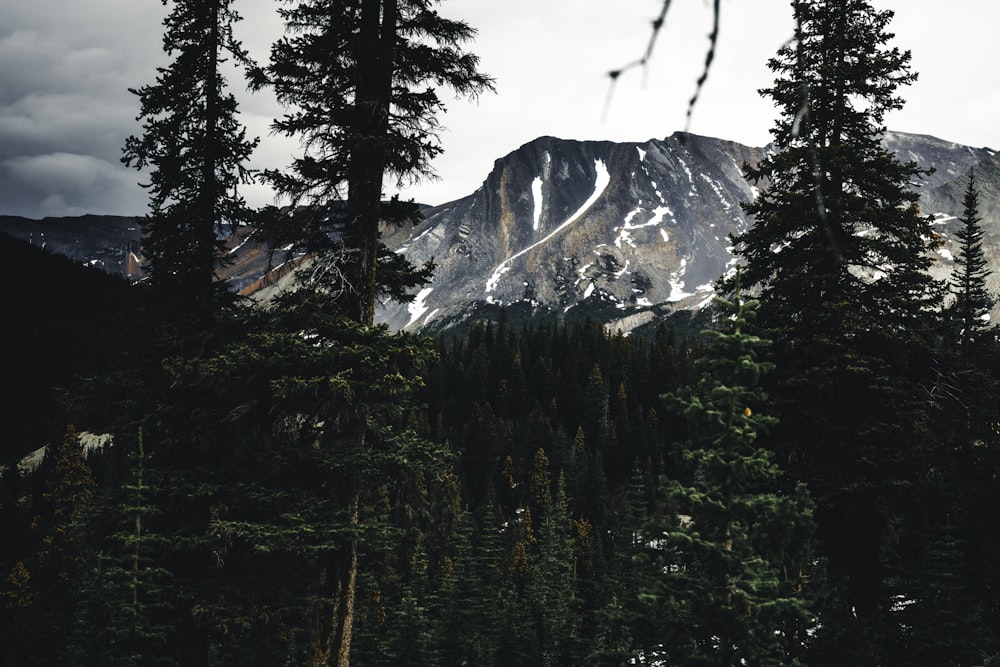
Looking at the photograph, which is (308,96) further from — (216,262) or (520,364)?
(520,364)

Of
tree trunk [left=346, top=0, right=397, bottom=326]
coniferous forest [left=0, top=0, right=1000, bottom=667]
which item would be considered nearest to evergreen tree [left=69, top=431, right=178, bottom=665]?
coniferous forest [left=0, top=0, right=1000, bottom=667]

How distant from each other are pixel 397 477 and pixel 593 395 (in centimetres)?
8769

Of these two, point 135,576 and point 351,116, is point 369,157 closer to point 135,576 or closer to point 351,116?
point 351,116

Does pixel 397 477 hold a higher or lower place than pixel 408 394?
lower

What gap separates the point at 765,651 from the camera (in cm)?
865

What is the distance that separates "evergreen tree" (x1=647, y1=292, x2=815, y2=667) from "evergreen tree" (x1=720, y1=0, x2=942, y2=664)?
5.52 feet

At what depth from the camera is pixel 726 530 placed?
9117mm

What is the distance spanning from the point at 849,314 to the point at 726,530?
496cm

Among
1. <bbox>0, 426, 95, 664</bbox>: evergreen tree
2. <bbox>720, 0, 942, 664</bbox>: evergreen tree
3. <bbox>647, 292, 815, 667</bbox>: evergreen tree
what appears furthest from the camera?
<bbox>0, 426, 95, 664</bbox>: evergreen tree

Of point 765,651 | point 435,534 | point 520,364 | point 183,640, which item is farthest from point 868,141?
point 520,364

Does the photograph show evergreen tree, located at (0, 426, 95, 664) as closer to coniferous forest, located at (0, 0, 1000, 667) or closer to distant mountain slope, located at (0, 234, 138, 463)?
coniferous forest, located at (0, 0, 1000, 667)

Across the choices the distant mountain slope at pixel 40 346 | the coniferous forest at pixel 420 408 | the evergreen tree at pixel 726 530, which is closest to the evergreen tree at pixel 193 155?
the coniferous forest at pixel 420 408

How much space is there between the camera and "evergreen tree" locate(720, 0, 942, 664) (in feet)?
36.7

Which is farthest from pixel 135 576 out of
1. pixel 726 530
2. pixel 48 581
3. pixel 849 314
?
pixel 48 581
